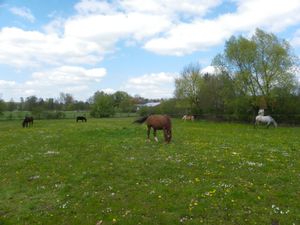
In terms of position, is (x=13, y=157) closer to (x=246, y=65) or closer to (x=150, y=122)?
(x=150, y=122)

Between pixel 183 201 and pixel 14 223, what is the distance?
507 cm

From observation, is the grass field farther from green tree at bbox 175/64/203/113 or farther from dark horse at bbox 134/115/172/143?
green tree at bbox 175/64/203/113

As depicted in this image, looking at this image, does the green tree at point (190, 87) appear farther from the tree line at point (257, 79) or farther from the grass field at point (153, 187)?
the grass field at point (153, 187)

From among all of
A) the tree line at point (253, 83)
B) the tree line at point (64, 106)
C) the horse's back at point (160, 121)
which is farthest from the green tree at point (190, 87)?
the horse's back at point (160, 121)

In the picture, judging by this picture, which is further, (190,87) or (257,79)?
(190,87)

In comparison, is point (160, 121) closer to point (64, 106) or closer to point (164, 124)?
point (164, 124)

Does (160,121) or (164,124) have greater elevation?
(160,121)

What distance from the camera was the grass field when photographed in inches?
378

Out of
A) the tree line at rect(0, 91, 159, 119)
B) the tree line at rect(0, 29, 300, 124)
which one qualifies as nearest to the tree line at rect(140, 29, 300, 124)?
the tree line at rect(0, 29, 300, 124)

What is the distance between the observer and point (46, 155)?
65.8ft

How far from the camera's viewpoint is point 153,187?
12.2m

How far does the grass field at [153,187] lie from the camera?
9.60 m

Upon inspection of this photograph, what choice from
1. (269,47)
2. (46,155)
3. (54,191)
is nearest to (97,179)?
(54,191)

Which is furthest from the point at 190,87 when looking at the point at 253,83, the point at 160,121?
the point at 160,121
